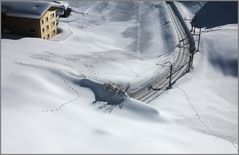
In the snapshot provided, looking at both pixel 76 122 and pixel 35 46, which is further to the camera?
pixel 35 46

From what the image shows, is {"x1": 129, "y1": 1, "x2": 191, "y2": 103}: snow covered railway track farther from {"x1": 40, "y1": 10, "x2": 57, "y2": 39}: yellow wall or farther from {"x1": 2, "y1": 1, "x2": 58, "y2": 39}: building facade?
{"x1": 2, "y1": 1, "x2": 58, "y2": 39}: building facade

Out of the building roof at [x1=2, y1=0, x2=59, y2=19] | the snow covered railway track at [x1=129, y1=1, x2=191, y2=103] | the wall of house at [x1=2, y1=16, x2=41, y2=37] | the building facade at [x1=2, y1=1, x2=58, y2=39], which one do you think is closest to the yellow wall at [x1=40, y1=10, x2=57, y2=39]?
the building facade at [x1=2, y1=1, x2=58, y2=39]

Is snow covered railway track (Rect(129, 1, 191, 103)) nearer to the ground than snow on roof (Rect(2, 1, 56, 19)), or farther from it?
nearer to the ground

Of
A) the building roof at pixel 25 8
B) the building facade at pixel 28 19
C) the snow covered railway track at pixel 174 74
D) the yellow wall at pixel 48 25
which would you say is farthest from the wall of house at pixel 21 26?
the snow covered railway track at pixel 174 74

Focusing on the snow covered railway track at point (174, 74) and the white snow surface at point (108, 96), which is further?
the snow covered railway track at point (174, 74)

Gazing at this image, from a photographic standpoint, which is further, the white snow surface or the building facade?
the building facade

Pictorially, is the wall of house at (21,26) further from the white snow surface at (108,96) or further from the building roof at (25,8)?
the white snow surface at (108,96)

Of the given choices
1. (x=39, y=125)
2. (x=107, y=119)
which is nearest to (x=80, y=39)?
(x=107, y=119)

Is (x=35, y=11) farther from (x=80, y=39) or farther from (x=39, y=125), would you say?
(x=39, y=125)
